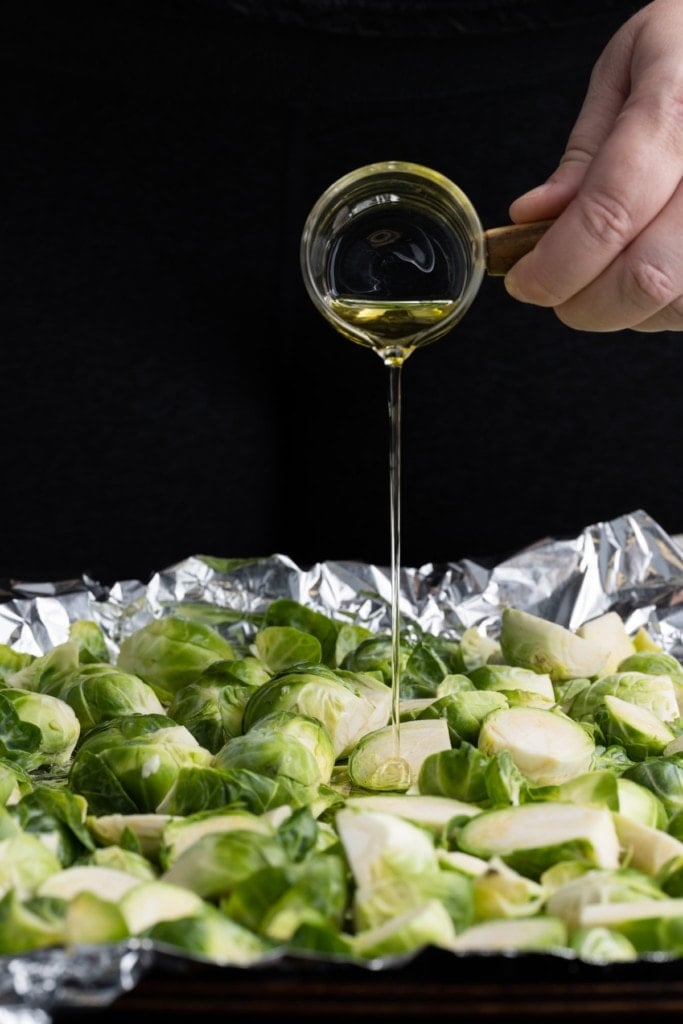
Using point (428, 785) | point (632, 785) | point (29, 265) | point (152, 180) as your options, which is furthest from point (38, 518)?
point (632, 785)

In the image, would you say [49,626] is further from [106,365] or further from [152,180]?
[152,180]

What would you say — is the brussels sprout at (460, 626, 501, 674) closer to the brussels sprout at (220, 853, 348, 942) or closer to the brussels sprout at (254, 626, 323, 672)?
the brussels sprout at (254, 626, 323, 672)

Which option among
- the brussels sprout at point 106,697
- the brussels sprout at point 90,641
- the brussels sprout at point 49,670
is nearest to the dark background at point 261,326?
the brussels sprout at point 90,641

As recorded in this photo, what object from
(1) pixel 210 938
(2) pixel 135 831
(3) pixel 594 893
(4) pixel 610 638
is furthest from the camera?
(4) pixel 610 638

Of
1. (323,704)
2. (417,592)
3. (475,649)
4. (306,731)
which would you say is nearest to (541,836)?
(306,731)

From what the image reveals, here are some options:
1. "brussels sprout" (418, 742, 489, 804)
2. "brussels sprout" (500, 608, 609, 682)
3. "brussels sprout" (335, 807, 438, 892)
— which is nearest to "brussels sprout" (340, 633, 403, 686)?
"brussels sprout" (500, 608, 609, 682)

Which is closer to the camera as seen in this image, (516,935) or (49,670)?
(516,935)

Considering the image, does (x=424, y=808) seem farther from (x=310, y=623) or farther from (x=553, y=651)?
(x=310, y=623)
